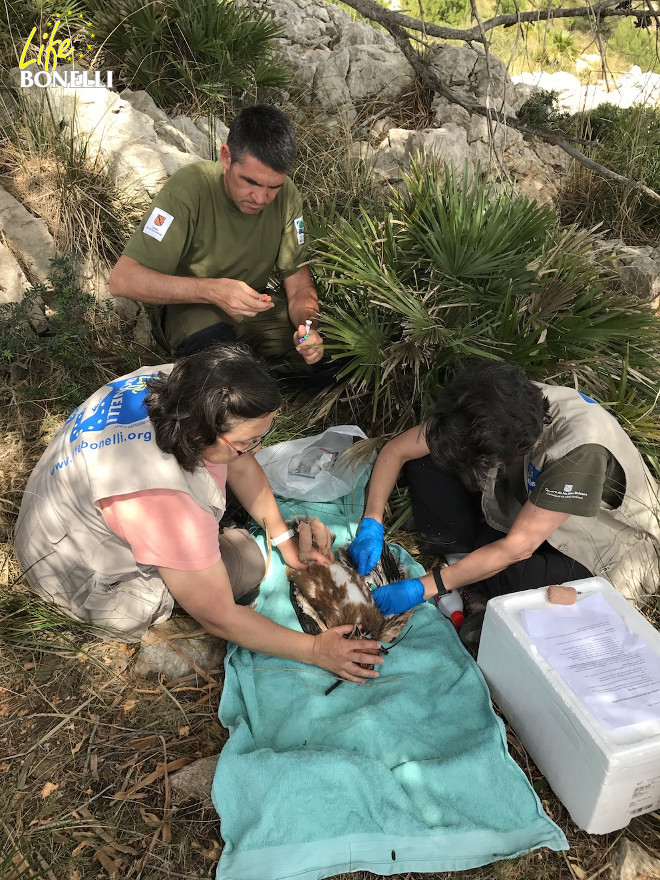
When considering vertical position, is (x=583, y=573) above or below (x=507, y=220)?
below

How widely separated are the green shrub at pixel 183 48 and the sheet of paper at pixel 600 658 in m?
4.92

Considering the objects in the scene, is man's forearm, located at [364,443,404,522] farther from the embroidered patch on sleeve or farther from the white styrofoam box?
the embroidered patch on sleeve

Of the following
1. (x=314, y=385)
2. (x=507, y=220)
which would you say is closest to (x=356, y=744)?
(x=314, y=385)

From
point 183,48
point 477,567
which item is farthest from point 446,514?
point 183,48

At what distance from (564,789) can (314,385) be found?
257cm

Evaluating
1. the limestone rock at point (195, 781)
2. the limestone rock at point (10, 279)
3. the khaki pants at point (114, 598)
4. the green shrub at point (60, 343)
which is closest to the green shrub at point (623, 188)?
the green shrub at point (60, 343)

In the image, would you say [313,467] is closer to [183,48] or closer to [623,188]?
[183,48]

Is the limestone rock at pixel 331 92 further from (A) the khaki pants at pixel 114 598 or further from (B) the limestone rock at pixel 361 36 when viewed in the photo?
(A) the khaki pants at pixel 114 598

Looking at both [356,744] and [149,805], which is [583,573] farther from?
[149,805]

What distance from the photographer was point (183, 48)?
5395mm

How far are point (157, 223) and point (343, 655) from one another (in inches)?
94.5

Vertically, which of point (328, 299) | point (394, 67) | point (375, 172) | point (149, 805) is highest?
point (394, 67)

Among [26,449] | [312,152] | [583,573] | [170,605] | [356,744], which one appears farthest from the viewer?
[312,152]

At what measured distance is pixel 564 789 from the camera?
7.46 ft
